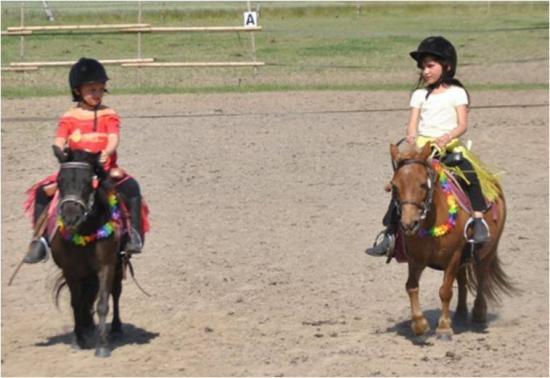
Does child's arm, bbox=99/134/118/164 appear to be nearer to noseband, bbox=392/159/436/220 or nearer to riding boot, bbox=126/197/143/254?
riding boot, bbox=126/197/143/254

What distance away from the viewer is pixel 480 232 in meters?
9.34

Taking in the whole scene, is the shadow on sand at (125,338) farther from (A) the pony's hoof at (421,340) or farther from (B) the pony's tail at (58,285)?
(A) the pony's hoof at (421,340)

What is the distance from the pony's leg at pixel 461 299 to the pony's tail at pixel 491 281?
59mm

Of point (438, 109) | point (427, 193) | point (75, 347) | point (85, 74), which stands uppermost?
point (85, 74)

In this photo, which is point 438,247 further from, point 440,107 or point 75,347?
point 75,347

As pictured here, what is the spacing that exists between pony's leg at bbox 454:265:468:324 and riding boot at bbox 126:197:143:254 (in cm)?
247

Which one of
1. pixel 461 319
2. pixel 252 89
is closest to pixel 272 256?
pixel 461 319

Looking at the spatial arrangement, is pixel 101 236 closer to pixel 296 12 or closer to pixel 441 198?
pixel 441 198

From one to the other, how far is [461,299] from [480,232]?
0.83 meters

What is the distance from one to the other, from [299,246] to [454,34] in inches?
1056

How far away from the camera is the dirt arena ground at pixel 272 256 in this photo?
28.7 feet

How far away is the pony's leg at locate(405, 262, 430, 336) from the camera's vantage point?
9109 millimetres

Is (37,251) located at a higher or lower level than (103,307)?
higher

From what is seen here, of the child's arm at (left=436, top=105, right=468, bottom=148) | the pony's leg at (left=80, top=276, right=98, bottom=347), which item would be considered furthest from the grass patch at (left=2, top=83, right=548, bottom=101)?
the child's arm at (left=436, top=105, right=468, bottom=148)
